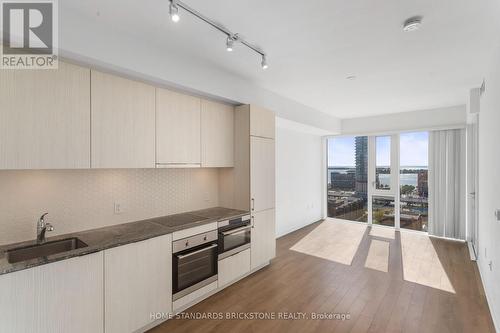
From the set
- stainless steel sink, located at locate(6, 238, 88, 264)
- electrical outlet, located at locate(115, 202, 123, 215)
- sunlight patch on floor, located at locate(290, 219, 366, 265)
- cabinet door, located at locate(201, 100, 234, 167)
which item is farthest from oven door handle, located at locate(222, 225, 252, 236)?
sunlight patch on floor, located at locate(290, 219, 366, 265)

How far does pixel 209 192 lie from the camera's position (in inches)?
143

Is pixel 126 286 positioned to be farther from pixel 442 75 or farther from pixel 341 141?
pixel 341 141

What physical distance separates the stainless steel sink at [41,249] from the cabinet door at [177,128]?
3.47ft

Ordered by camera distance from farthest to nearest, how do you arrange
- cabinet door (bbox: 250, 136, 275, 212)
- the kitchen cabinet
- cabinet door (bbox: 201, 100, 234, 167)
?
cabinet door (bbox: 250, 136, 275, 212) < cabinet door (bbox: 201, 100, 234, 167) < the kitchen cabinet

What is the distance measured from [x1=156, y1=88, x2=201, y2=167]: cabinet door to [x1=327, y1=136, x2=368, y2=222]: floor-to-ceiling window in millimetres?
4829

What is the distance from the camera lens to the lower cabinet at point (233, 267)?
302 cm

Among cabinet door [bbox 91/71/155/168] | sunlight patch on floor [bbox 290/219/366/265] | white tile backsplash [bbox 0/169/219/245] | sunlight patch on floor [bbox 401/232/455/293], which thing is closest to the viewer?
white tile backsplash [bbox 0/169/219/245]

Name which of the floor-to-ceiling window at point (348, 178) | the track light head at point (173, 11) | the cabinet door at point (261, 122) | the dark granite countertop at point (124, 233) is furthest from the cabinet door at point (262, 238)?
the floor-to-ceiling window at point (348, 178)

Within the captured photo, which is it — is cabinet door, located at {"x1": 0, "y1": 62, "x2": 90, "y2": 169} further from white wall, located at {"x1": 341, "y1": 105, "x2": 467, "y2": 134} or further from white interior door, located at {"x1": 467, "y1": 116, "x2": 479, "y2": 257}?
white interior door, located at {"x1": 467, "y1": 116, "x2": 479, "y2": 257}

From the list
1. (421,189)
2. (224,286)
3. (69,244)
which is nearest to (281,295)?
(224,286)

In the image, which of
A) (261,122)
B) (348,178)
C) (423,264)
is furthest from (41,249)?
(348,178)

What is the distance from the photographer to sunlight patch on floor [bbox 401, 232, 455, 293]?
3.25m

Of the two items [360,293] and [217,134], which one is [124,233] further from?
[360,293]

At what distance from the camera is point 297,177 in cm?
600
